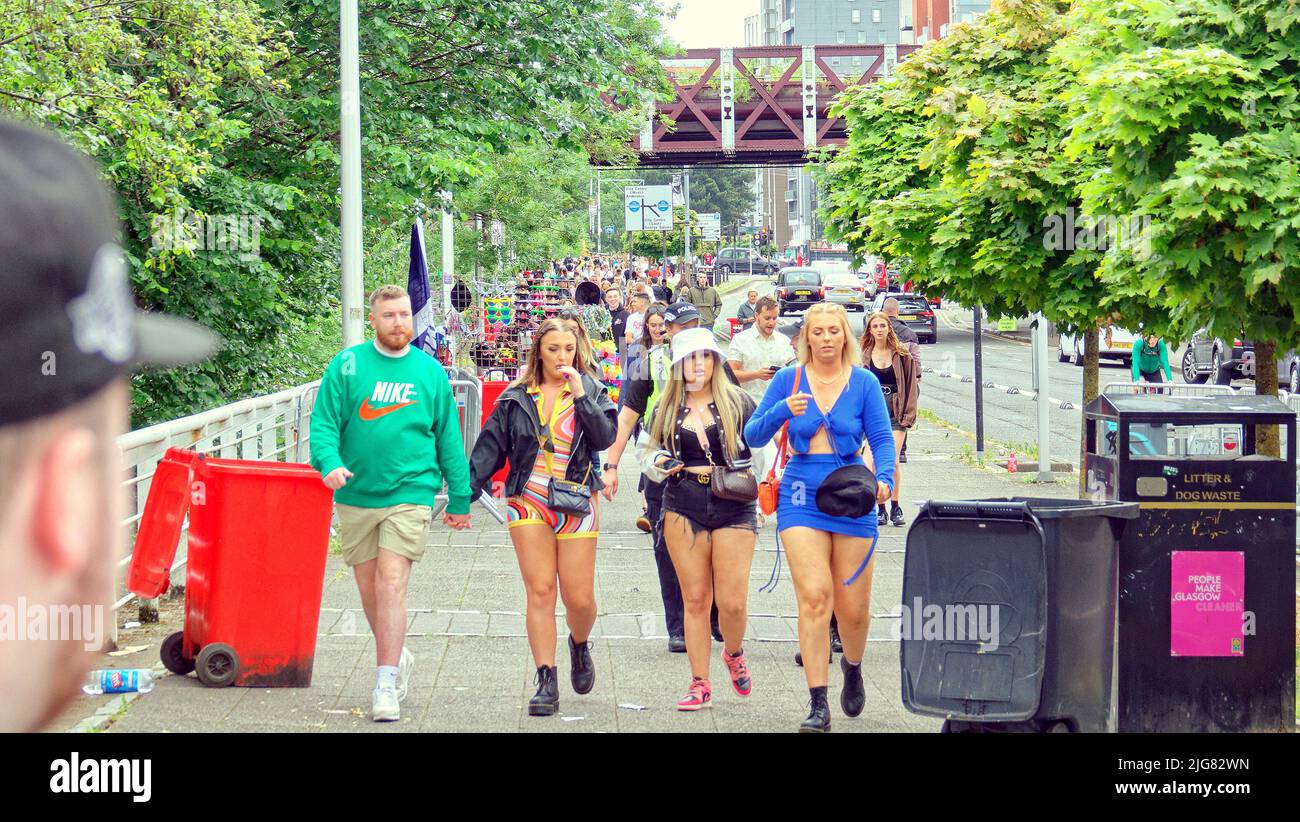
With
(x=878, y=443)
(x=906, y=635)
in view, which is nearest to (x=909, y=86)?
(x=878, y=443)

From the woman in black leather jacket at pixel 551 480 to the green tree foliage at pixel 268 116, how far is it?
4.83 meters

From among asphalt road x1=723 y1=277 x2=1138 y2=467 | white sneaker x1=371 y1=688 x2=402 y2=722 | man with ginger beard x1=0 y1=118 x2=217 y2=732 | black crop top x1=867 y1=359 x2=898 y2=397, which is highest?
man with ginger beard x1=0 y1=118 x2=217 y2=732

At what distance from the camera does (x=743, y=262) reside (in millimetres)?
110125

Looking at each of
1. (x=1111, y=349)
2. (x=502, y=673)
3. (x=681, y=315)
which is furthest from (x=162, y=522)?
(x=1111, y=349)

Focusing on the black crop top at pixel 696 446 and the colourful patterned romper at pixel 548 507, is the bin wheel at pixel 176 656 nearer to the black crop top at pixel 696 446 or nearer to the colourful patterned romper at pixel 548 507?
the colourful patterned romper at pixel 548 507

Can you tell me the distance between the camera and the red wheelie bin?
7227mm

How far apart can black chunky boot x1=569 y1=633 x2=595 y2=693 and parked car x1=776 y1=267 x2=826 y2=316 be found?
50.0 meters

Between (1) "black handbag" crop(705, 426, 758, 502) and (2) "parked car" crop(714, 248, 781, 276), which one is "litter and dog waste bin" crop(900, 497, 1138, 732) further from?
(2) "parked car" crop(714, 248, 781, 276)

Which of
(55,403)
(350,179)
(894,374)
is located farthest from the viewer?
(350,179)

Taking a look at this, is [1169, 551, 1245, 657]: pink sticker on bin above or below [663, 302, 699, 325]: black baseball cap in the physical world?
below

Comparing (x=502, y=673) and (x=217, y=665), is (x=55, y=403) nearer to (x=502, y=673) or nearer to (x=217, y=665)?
(x=217, y=665)

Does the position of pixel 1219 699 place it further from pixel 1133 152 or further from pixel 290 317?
pixel 290 317

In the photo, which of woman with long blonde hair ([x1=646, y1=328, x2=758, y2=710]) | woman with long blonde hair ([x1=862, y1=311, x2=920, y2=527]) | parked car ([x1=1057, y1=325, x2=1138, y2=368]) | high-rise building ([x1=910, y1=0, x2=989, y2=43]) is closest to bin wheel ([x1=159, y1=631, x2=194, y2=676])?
woman with long blonde hair ([x1=646, y1=328, x2=758, y2=710])

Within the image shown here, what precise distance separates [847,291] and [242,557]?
52.6 metres
